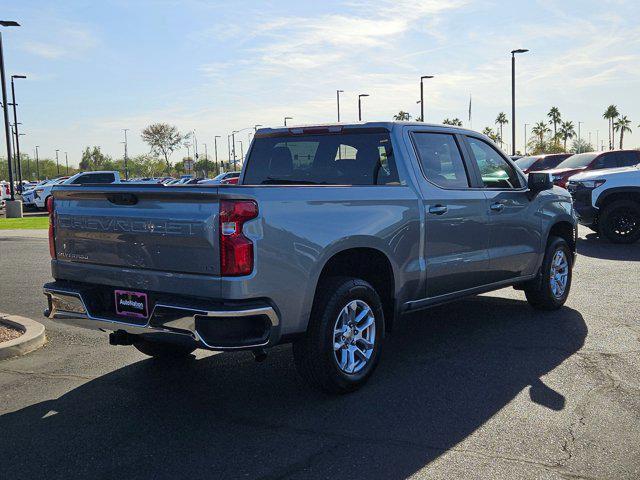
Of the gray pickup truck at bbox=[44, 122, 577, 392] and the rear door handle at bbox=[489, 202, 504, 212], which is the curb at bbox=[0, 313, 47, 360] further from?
the rear door handle at bbox=[489, 202, 504, 212]

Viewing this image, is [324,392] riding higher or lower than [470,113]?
lower

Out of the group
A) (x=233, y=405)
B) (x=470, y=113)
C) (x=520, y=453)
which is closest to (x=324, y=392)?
(x=233, y=405)

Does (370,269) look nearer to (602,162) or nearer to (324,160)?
(324,160)

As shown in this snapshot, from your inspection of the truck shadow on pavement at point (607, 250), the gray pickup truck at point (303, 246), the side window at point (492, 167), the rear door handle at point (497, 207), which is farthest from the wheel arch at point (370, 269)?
the truck shadow on pavement at point (607, 250)

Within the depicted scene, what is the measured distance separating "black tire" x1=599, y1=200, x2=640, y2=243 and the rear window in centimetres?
958

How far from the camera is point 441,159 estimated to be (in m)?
5.93

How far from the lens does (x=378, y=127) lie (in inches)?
220

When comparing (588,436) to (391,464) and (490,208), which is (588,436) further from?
(490,208)

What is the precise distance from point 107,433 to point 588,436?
284 cm

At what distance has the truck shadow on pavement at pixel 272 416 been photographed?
3689 millimetres

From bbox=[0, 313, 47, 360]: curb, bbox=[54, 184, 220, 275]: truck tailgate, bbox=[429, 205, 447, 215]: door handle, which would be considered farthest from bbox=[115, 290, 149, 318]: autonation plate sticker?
bbox=[429, 205, 447, 215]: door handle

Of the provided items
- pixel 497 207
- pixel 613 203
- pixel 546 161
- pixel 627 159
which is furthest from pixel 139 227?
pixel 546 161

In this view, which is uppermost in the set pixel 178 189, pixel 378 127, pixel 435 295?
pixel 378 127

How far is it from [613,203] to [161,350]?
10825 millimetres
